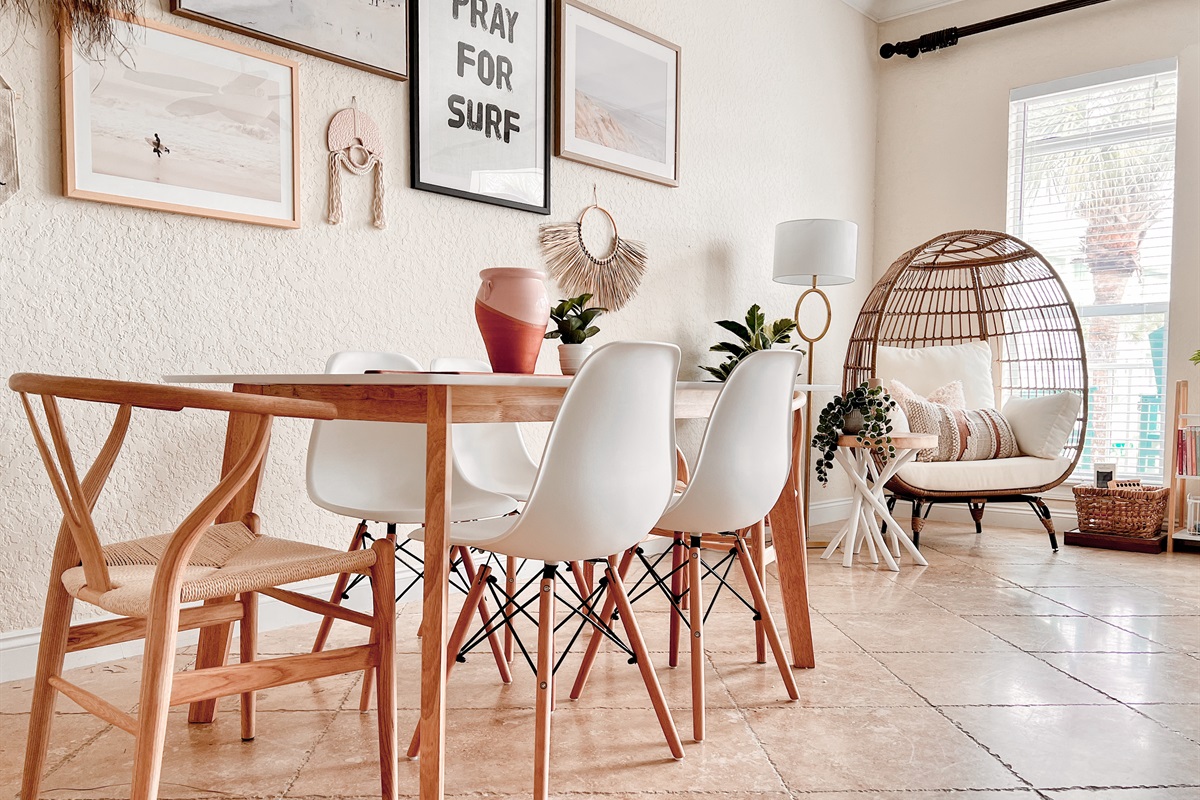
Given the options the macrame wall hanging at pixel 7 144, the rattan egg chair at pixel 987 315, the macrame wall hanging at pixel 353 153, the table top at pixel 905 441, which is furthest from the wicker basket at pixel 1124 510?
the macrame wall hanging at pixel 7 144

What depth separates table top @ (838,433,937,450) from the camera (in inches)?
139

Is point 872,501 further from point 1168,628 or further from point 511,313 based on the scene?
point 511,313

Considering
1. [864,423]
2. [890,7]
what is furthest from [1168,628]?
[890,7]

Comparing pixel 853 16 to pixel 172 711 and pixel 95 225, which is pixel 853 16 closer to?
pixel 95 225

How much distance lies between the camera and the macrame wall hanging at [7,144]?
204 centimetres

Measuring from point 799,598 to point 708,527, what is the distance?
539 mm

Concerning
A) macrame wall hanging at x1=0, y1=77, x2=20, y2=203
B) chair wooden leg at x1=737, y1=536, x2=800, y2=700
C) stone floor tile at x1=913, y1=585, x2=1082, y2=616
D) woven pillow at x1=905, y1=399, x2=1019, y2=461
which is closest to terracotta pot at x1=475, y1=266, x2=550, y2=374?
chair wooden leg at x1=737, y1=536, x2=800, y2=700

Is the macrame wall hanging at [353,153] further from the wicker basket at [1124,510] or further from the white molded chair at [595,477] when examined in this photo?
the wicker basket at [1124,510]

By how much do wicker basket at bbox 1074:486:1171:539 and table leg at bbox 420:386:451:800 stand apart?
374cm

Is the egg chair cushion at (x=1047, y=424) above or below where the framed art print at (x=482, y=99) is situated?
below

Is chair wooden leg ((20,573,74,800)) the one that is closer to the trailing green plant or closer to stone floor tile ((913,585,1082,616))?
stone floor tile ((913,585,1082,616))

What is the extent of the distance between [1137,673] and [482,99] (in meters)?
2.68

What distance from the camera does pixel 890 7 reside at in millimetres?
5156

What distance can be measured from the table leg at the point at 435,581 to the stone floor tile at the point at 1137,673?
1.62 m
